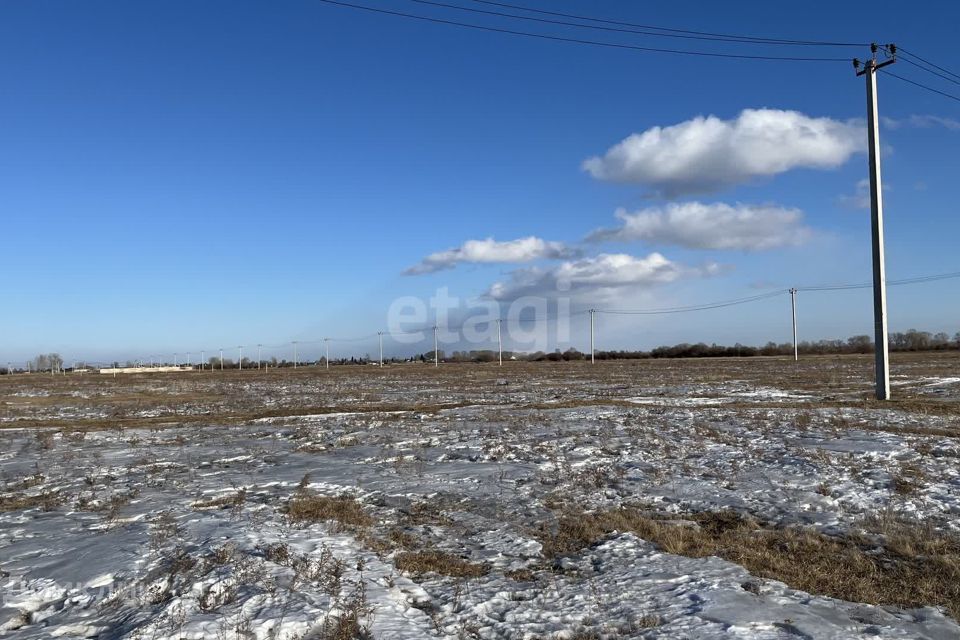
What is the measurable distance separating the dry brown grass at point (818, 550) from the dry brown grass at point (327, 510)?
2.62m

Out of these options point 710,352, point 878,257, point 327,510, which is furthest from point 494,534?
point 710,352

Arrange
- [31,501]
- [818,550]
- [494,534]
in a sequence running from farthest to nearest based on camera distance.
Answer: [31,501], [494,534], [818,550]

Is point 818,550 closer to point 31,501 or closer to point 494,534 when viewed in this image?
point 494,534

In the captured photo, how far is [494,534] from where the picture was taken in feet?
26.7

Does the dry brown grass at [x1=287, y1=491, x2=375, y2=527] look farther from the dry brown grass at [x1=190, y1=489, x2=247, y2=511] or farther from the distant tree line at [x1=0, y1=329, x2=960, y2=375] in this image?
the distant tree line at [x1=0, y1=329, x2=960, y2=375]

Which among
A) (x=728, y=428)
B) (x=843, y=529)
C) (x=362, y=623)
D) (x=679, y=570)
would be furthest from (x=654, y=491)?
(x=728, y=428)

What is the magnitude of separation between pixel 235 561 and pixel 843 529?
7092 millimetres

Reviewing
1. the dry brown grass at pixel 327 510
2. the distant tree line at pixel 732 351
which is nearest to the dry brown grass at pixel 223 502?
the dry brown grass at pixel 327 510

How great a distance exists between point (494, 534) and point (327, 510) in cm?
257

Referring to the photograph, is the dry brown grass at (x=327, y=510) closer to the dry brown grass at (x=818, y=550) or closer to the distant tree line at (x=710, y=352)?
the dry brown grass at (x=818, y=550)

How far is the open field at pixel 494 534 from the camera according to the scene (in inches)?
216

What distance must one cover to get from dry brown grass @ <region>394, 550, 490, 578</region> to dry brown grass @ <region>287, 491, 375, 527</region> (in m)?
1.50

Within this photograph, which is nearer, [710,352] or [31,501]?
[31,501]

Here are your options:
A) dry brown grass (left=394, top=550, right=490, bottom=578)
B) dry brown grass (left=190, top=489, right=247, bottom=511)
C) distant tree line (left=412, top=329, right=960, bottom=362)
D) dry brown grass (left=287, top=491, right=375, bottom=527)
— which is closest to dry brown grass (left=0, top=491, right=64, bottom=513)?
dry brown grass (left=190, top=489, right=247, bottom=511)
